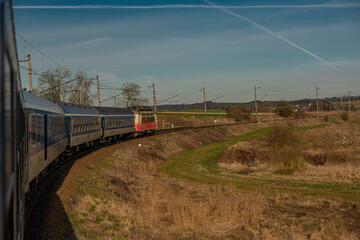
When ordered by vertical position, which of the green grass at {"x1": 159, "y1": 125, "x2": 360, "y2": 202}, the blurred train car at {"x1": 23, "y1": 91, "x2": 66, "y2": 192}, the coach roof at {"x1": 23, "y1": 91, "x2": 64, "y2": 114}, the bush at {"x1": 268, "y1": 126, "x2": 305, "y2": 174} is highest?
the coach roof at {"x1": 23, "y1": 91, "x2": 64, "y2": 114}

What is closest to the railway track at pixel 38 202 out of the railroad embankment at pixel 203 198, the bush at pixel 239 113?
the railroad embankment at pixel 203 198

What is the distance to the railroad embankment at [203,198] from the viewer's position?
41.6 feet

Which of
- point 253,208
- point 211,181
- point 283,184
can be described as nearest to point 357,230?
point 253,208

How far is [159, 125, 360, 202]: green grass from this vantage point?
72.6ft

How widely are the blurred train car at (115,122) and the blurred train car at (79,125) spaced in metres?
1.36

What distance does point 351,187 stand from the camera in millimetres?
23250

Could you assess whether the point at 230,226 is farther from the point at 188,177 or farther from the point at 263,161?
the point at 263,161

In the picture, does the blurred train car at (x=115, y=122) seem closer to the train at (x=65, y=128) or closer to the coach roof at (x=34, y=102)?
the train at (x=65, y=128)

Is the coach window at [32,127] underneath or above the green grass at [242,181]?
above

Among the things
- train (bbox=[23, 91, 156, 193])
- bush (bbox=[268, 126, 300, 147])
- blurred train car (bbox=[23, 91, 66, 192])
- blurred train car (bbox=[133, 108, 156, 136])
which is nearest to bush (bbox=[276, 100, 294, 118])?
blurred train car (bbox=[133, 108, 156, 136])

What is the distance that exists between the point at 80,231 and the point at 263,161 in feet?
93.5

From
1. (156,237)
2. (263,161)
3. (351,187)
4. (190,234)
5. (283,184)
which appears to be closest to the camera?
(156,237)

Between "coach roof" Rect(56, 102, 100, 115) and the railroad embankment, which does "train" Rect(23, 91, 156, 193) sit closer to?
"coach roof" Rect(56, 102, 100, 115)

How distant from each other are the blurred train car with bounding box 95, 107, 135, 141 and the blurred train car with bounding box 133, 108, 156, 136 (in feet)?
3.38
